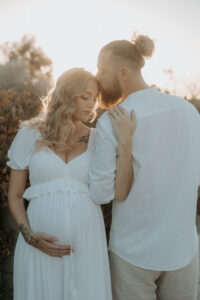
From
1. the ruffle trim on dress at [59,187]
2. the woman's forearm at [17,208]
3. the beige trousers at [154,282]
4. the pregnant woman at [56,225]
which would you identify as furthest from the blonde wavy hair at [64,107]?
the beige trousers at [154,282]

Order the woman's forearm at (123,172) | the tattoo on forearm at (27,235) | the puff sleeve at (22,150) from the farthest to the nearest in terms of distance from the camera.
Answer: the puff sleeve at (22,150)
the tattoo on forearm at (27,235)
the woman's forearm at (123,172)

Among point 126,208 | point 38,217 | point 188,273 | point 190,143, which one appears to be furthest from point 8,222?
point 190,143

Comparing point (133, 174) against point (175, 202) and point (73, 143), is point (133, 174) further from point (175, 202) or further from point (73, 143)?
point (73, 143)

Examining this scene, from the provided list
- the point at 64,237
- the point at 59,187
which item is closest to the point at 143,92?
the point at 59,187

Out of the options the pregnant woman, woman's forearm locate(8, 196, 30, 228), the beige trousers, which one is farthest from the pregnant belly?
the beige trousers

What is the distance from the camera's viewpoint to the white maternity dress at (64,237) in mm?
2166

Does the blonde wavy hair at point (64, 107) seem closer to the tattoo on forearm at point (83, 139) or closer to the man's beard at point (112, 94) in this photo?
the tattoo on forearm at point (83, 139)

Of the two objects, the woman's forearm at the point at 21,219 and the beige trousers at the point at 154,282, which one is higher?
the woman's forearm at the point at 21,219

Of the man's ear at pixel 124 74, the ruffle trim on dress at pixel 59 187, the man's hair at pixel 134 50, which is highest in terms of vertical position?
the man's hair at pixel 134 50

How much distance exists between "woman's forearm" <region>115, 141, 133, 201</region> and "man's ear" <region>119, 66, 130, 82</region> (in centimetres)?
51

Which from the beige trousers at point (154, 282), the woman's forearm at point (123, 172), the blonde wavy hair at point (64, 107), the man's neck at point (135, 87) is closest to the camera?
the woman's forearm at point (123, 172)

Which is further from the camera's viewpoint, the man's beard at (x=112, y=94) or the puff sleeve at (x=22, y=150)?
the puff sleeve at (x=22, y=150)

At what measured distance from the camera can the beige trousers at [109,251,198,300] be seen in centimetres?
199

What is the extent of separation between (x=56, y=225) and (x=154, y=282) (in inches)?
31.4
